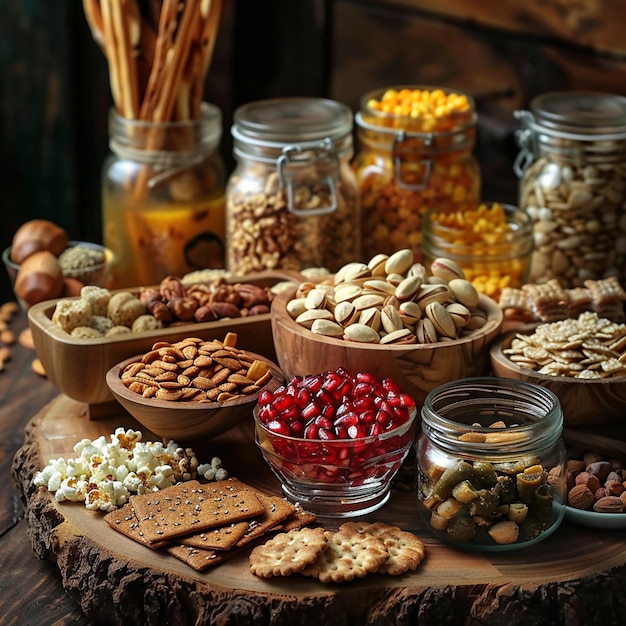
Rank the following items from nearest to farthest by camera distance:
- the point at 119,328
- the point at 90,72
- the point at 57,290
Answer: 1. the point at 119,328
2. the point at 57,290
3. the point at 90,72

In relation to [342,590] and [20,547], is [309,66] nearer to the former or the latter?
[20,547]

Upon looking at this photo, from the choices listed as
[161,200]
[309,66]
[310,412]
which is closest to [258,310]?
[310,412]

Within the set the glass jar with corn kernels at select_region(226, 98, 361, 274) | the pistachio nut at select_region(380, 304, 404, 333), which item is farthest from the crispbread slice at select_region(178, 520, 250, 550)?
the glass jar with corn kernels at select_region(226, 98, 361, 274)

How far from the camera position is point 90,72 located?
256cm

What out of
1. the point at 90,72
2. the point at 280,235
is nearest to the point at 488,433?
the point at 280,235

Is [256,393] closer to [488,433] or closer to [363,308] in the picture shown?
[363,308]

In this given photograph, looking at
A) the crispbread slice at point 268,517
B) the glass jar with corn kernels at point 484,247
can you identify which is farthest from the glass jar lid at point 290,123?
the crispbread slice at point 268,517

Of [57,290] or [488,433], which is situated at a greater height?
[488,433]

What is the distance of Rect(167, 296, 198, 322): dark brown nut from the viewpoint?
5.22 ft

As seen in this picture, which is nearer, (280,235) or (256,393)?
(256,393)

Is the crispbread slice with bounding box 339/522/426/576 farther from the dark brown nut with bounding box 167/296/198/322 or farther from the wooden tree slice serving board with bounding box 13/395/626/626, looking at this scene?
the dark brown nut with bounding box 167/296/198/322

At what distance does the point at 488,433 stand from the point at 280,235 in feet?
2.34

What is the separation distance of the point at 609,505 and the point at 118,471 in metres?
0.62

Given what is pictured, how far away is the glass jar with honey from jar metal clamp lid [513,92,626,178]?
0.60 m
